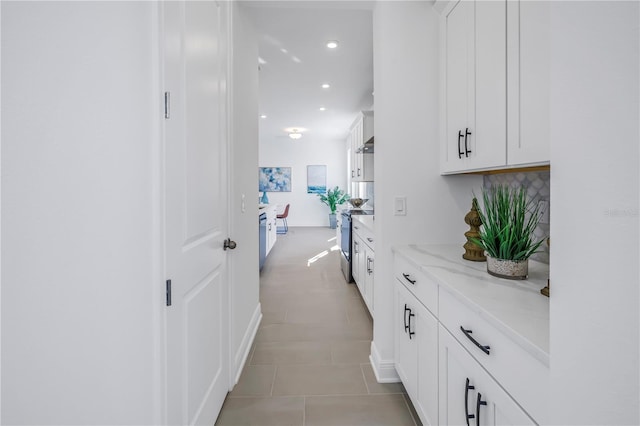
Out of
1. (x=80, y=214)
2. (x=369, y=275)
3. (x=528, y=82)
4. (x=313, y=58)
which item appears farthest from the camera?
(x=313, y=58)

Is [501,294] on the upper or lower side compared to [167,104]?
lower

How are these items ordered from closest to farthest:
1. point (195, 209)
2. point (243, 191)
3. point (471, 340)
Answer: point (471, 340) → point (195, 209) → point (243, 191)

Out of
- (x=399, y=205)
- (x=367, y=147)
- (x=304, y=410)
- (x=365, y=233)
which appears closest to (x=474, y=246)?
(x=399, y=205)

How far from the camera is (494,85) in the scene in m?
1.40

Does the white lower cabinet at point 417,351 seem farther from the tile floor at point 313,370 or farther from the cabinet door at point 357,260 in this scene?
the cabinet door at point 357,260

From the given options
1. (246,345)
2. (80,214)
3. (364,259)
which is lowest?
(246,345)

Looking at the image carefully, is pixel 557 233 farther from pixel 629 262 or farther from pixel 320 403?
pixel 320 403

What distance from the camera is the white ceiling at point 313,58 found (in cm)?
280

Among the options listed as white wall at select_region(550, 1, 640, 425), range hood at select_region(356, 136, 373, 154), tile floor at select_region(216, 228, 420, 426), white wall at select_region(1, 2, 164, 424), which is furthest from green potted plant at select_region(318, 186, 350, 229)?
white wall at select_region(550, 1, 640, 425)

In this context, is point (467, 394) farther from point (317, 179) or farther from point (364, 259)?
point (317, 179)

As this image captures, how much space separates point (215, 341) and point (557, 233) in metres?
1.62

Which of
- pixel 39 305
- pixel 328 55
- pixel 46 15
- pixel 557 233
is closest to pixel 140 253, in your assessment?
pixel 39 305

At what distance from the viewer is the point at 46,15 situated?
77 cm

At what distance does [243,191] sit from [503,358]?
1853 mm
